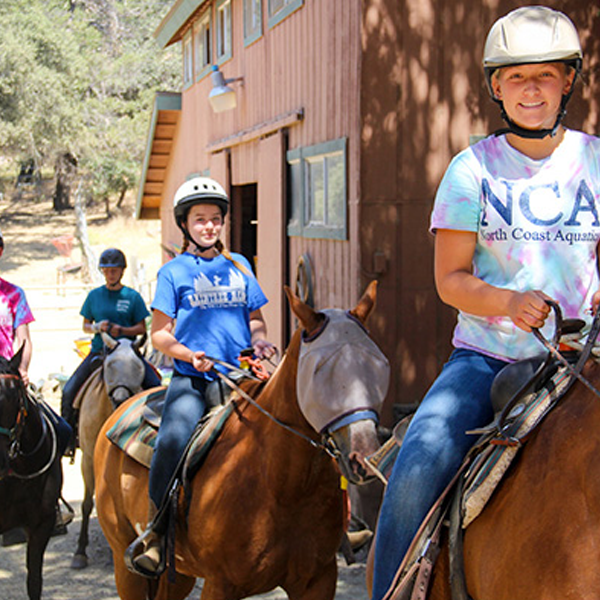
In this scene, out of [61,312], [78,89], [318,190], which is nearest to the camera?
[318,190]

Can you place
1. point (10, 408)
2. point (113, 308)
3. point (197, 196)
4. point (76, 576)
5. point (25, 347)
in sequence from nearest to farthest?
point (197, 196)
point (10, 408)
point (25, 347)
point (76, 576)
point (113, 308)

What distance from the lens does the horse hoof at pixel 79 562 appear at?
755 centimetres

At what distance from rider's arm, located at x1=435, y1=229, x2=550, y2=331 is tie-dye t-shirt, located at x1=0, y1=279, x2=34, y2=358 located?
4649 millimetres

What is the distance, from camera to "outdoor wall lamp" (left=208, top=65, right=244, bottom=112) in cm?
1261

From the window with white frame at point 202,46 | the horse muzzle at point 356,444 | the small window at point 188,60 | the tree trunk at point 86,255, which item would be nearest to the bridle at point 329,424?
the horse muzzle at point 356,444

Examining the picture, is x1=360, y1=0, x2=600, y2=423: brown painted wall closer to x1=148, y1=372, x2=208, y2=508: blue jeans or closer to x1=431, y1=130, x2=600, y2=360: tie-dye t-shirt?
x1=148, y1=372, x2=208, y2=508: blue jeans

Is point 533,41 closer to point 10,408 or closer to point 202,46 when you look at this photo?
point 10,408

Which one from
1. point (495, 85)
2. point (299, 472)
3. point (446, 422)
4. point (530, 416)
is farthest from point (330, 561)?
point (495, 85)

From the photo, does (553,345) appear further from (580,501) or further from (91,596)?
(91,596)

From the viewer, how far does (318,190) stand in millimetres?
9312

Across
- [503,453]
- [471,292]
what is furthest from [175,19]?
[503,453]

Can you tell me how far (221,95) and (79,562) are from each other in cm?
744

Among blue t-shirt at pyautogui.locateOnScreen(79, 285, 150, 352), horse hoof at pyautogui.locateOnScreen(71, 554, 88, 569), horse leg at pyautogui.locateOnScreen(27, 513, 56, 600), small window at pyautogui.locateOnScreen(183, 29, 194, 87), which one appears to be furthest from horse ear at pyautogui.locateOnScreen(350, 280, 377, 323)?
small window at pyautogui.locateOnScreen(183, 29, 194, 87)

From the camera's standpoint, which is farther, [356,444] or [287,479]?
[287,479]
